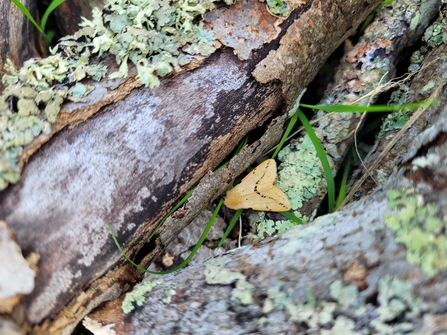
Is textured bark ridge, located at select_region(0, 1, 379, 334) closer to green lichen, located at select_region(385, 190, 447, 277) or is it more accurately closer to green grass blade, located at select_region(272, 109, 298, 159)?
green grass blade, located at select_region(272, 109, 298, 159)

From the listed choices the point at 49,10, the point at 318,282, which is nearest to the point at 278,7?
the point at 318,282

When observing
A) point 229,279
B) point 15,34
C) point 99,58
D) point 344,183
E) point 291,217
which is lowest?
point 344,183

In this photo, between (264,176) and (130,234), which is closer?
(130,234)

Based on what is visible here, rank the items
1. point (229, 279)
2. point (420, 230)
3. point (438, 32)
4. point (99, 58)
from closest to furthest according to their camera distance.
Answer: point (420, 230), point (229, 279), point (99, 58), point (438, 32)

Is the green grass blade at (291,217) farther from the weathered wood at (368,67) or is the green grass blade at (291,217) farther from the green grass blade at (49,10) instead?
the green grass blade at (49,10)

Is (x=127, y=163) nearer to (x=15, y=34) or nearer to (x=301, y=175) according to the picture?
(x=301, y=175)

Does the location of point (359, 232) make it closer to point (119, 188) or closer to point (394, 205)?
point (394, 205)

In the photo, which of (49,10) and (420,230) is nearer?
(420,230)

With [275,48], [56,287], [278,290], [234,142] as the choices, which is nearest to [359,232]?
[278,290]
